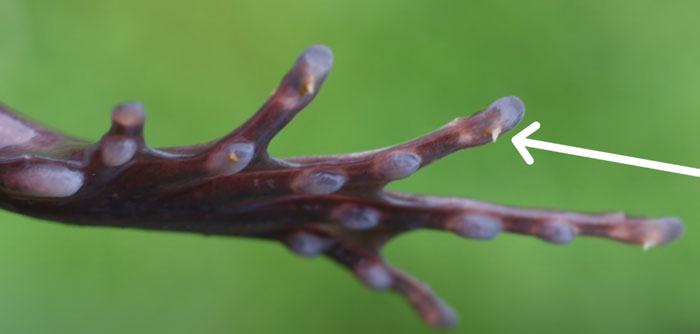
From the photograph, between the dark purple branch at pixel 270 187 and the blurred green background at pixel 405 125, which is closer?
the dark purple branch at pixel 270 187

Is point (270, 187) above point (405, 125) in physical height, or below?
above

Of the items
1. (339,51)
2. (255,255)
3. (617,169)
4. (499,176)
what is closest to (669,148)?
(617,169)

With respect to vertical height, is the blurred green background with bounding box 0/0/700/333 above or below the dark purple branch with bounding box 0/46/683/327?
below

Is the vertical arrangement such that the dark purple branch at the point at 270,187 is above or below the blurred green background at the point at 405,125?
above

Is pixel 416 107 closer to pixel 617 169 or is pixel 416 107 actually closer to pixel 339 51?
pixel 339 51

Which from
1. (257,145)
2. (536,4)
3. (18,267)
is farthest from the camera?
(536,4)
